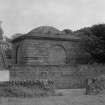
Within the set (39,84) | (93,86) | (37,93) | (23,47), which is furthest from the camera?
(23,47)

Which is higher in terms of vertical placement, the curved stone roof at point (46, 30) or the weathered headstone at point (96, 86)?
the curved stone roof at point (46, 30)

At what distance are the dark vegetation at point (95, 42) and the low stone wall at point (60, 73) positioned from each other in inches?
110

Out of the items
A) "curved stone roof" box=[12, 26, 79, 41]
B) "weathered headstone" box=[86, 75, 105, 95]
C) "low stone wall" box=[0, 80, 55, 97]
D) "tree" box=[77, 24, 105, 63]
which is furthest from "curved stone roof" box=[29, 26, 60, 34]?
"low stone wall" box=[0, 80, 55, 97]

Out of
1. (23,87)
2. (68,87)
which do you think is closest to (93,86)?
(23,87)

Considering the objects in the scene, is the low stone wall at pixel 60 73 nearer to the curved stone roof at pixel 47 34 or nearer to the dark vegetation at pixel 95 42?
the dark vegetation at pixel 95 42

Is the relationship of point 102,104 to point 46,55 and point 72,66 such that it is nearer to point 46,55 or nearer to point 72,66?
point 72,66

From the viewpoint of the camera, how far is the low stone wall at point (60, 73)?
2166 cm

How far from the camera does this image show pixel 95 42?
26797 millimetres

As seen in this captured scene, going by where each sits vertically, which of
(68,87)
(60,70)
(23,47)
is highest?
(23,47)

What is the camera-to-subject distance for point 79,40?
95.1 ft

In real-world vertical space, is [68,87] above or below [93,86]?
below

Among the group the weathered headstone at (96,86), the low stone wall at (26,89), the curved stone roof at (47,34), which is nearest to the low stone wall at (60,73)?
the curved stone roof at (47,34)

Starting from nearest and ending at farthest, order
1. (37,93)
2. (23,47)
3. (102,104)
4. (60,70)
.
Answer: (102,104), (37,93), (60,70), (23,47)

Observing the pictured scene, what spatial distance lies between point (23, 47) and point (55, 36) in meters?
3.75
